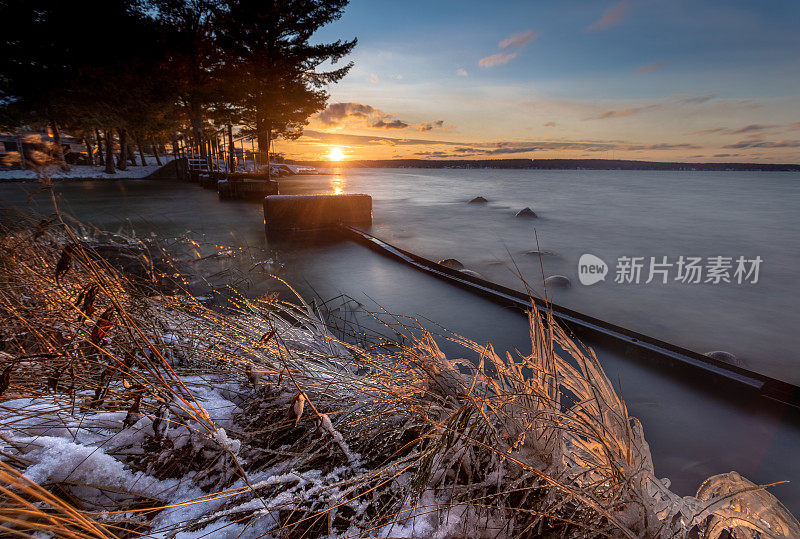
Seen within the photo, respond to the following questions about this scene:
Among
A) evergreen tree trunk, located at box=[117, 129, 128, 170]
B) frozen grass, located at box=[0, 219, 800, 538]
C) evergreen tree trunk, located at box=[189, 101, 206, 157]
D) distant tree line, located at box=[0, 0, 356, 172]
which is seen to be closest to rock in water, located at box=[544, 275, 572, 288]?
frozen grass, located at box=[0, 219, 800, 538]

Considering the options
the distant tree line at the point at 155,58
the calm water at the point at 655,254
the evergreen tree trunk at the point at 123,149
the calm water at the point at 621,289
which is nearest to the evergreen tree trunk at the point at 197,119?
the distant tree line at the point at 155,58

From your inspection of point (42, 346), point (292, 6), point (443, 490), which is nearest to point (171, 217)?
point (42, 346)

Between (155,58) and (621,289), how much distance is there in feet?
59.0

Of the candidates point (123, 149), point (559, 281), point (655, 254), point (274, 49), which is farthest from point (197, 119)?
point (655, 254)

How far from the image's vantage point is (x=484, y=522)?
1292 millimetres

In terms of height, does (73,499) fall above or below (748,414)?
above

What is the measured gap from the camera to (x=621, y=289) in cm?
755

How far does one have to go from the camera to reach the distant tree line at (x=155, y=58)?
1220cm

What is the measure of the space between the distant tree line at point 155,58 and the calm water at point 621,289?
4.24 m

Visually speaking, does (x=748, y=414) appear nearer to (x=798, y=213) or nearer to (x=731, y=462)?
(x=731, y=462)

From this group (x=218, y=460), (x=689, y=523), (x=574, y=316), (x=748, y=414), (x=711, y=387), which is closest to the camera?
(x=689, y=523)

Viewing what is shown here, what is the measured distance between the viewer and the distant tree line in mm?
12195

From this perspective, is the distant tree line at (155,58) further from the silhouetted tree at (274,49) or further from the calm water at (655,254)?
the calm water at (655,254)

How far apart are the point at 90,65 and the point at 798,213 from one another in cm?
3655
